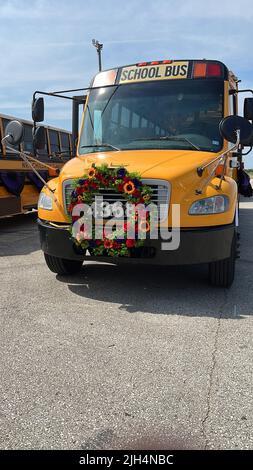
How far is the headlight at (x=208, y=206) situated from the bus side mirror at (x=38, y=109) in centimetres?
259

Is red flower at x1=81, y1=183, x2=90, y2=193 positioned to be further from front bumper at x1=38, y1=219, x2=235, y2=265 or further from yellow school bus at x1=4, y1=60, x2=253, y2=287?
front bumper at x1=38, y1=219, x2=235, y2=265

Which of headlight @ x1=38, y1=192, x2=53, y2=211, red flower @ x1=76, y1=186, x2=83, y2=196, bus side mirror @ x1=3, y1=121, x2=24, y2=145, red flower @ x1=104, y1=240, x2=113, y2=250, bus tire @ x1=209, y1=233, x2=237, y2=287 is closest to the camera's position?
red flower @ x1=104, y1=240, x2=113, y2=250

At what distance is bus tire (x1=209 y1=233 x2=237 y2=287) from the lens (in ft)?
14.2

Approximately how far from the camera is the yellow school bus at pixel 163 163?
399cm

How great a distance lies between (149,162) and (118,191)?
505 mm

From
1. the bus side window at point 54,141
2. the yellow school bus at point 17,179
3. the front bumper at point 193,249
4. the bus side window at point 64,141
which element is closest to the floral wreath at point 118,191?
the front bumper at point 193,249

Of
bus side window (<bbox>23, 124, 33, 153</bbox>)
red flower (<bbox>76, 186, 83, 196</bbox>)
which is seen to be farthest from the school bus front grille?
bus side window (<bbox>23, 124, 33, 153</bbox>)

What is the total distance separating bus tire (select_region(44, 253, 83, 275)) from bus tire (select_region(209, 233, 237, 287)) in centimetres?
168

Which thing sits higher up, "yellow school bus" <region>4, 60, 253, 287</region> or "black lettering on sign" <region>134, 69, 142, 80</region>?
"black lettering on sign" <region>134, 69, 142, 80</region>

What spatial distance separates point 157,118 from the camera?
16.5 ft

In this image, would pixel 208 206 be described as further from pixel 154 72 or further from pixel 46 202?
pixel 154 72

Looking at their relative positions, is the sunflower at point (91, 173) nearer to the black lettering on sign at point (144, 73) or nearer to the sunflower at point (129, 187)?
the sunflower at point (129, 187)

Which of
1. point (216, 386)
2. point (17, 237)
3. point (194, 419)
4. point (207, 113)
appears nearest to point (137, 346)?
point (216, 386)

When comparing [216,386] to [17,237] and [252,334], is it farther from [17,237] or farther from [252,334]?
[17,237]
